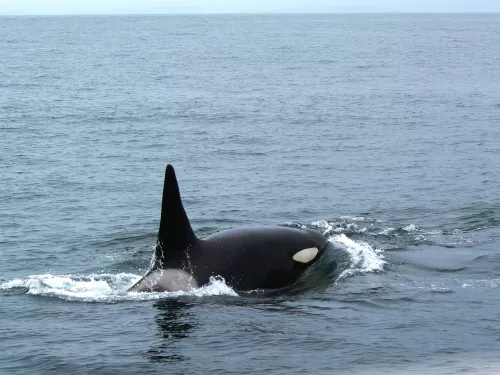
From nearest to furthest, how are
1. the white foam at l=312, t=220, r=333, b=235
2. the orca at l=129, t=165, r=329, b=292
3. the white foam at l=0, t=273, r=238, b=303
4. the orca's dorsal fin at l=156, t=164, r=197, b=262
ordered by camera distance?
1. the orca's dorsal fin at l=156, t=164, r=197, b=262
2. the orca at l=129, t=165, r=329, b=292
3. the white foam at l=0, t=273, r=238, b=303
4. the white foam at l=312, t=220, r=333, b=235

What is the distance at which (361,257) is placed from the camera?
19.3 m

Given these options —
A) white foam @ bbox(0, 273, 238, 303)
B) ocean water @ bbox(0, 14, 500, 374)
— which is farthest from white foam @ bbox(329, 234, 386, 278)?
white foam @ bbox(0, 273, 238, 303)

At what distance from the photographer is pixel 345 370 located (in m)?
13.6

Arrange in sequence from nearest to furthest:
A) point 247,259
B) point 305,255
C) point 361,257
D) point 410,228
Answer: point 247,259 → point 305,255 → point 361,257 → point 410,228

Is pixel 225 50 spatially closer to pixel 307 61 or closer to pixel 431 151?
pixel 307 61

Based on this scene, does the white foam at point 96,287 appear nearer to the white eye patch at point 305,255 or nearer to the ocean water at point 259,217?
the ocean water at point 259,217

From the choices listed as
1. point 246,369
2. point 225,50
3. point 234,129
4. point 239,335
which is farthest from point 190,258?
point 225,50

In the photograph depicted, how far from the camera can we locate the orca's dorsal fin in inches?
641

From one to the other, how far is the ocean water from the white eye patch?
1.02 feet

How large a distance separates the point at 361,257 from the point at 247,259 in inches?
127

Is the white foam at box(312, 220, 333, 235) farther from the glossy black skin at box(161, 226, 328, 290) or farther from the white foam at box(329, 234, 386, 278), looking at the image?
the glossy black skin at box(161, 226, 328, 290)

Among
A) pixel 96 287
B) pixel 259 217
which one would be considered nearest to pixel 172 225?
pixel 96 287

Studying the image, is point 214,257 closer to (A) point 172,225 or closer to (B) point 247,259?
(B) point 247,259

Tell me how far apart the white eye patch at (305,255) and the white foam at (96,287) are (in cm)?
167
